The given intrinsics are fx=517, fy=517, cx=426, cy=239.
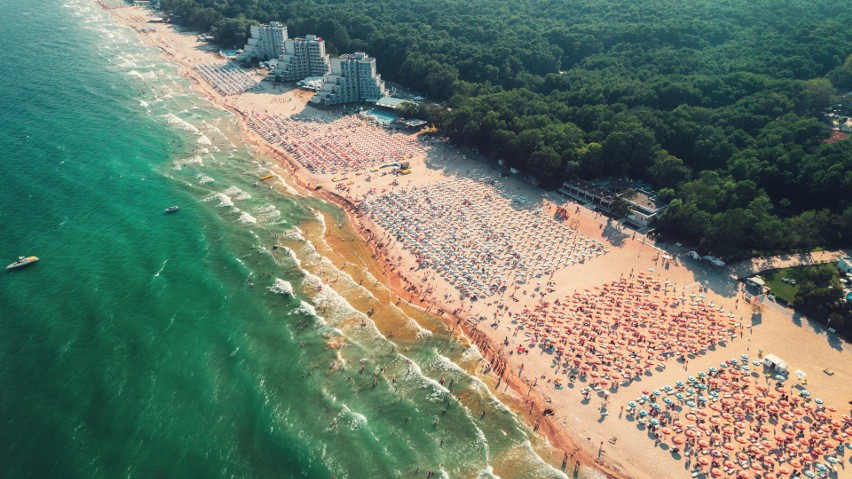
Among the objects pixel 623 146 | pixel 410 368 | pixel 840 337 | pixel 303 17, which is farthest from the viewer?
pixel 303 17

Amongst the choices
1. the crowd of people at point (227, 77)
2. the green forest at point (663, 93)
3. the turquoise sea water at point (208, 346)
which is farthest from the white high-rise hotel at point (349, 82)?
the turquoise sea water at point (208, 346)

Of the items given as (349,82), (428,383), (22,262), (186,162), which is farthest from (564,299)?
(349,82)

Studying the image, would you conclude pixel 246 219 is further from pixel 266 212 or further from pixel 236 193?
pixel 236 193

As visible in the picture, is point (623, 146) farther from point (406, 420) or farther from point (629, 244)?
point (406, 420)

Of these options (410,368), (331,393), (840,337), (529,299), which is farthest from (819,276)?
(331,393)

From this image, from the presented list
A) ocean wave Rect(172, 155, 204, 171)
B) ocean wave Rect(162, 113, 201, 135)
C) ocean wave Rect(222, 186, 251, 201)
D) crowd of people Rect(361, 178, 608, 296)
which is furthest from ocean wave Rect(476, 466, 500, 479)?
ocean wave Rect(162, 113, 201, 135)

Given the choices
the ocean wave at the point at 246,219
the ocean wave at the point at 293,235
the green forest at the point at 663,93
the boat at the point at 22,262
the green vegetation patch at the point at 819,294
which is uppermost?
the green forest at the point at 663,93

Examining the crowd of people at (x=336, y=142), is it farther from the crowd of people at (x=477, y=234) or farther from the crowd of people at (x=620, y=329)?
the crowd of people at (x=620, y=329)
